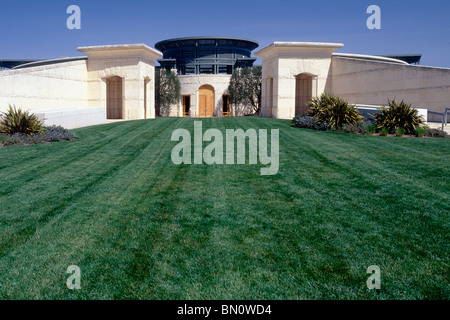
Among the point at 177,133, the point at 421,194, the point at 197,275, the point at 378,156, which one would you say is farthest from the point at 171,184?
the point at 177,133

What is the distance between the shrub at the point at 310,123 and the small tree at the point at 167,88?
21603mm

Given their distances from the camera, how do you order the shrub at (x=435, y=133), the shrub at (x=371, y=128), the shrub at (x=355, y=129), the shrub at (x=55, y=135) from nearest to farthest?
the shrub at (x=55, y=135) → the shrub at (x=435, y=133) → the shrub at (x=371, y=128) → the shrub at (x=355, y=129)

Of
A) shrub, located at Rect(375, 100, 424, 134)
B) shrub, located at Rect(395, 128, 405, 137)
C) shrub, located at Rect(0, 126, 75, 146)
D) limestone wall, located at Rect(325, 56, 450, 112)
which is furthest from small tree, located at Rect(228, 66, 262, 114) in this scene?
shrub, located at Rect(0, 126, 75, 146)

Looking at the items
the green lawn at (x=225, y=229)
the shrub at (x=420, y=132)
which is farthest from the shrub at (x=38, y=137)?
the shrub at (x=420, y=132)

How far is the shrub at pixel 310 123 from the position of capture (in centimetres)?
1582

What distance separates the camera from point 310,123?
16.4m

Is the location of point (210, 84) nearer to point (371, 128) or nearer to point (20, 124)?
point (371, 128)

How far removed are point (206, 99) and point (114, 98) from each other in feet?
41.1

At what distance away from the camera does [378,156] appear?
Answer: 9.91 metres

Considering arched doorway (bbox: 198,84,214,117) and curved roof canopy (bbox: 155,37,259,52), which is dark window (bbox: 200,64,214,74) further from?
arched doorway (bbox: 198,84,214,117)

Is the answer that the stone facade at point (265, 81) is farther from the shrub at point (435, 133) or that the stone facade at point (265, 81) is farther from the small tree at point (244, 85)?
the small tree at point (244, 85)

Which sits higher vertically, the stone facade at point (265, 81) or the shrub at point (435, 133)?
the stone facade at point (265, 81)

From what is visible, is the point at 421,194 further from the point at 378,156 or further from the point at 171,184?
the point at 171,184

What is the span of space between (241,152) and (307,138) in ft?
12.9
